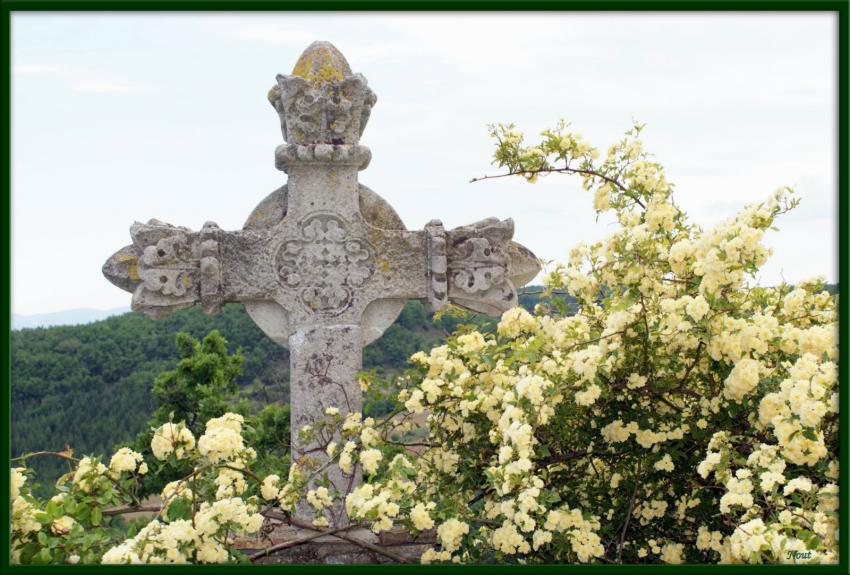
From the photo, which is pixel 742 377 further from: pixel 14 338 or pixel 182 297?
pixel 14 338

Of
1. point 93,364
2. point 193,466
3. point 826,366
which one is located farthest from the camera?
point 93,364

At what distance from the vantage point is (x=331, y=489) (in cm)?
497

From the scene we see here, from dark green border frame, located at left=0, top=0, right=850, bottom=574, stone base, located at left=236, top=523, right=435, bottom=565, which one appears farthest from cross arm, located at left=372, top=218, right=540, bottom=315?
dark green border frame, located at left=0, top=0, right=850, bottom=574

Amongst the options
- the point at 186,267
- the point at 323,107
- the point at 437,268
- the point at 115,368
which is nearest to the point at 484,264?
the point at 437,268

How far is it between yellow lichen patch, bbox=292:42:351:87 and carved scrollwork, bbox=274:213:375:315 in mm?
723

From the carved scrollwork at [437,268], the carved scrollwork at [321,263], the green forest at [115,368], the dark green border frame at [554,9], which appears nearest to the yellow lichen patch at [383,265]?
the carved scrollwork at [321,263]

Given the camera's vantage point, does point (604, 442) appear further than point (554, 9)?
Yes

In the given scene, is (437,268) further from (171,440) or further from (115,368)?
(115,368)

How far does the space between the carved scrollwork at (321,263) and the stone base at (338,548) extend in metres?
1.19

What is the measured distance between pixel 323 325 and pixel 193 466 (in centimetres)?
129

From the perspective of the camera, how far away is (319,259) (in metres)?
5.04

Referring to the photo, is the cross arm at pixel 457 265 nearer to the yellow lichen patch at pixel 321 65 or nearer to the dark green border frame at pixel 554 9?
the yellow lichen patch at pixel 321 65

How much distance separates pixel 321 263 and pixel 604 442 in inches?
71.0
